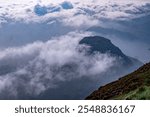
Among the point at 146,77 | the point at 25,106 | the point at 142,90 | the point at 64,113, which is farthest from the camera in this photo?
the point at 146,77

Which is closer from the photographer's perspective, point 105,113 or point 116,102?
point 105,113

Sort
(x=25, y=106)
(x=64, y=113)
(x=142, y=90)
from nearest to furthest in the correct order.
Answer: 1. (x=64, y=113)
2. (x=25, y=106)
3. (x=142, y=90)

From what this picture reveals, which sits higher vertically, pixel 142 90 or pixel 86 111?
pixel 86 111

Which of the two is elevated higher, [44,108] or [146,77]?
[44,108]

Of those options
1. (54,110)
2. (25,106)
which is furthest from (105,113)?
(25,106)

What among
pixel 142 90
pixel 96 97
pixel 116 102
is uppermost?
pixel 116 102

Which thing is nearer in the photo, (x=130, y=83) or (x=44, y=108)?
(x=44, y=108)

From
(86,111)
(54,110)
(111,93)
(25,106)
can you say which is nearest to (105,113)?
(86,111)

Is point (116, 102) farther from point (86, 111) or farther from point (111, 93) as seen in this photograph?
point (111, 93)

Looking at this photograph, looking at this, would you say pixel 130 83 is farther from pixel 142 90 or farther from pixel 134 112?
pixel 134 112
